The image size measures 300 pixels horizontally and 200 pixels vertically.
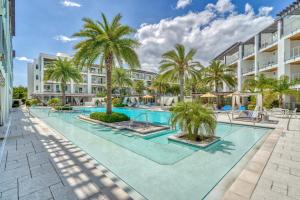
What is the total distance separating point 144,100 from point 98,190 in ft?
142

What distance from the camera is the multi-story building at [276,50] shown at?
68.3ft

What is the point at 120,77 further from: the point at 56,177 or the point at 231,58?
the point at 56,177

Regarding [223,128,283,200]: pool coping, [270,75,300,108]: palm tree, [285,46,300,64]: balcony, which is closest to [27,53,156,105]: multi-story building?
[270,75,300,108]: palm tree

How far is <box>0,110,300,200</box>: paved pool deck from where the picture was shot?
123 inches

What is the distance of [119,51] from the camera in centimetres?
1214

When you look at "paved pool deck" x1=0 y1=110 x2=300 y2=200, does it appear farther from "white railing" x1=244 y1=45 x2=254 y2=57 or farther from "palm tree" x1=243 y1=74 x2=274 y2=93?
A: "white railing" x1=244 y1=45 x2=254 y2=57

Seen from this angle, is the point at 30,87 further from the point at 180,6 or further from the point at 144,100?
the point at 180,6

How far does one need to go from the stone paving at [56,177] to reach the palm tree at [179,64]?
1615 centimetres

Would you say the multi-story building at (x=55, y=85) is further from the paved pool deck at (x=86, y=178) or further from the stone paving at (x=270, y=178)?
the stone paving at (x=270, y=178)

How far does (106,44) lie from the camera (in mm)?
11961

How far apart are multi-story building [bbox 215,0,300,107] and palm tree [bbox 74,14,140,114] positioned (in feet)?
70.5

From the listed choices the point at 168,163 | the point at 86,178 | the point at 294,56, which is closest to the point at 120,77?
the point at 294,56

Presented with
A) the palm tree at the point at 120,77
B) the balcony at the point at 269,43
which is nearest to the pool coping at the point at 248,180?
the balcony at the point at 269,43

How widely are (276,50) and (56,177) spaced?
3262 cm
